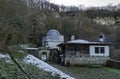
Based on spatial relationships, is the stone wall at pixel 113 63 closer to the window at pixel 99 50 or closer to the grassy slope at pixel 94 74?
the window at pixel 99 50

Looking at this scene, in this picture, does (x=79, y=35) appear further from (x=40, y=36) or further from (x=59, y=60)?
(x=59, y=60)

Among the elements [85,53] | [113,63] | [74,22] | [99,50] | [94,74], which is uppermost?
[74,22]

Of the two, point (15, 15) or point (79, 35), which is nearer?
point (15, 15)

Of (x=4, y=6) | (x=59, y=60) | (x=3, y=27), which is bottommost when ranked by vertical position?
(x=59, y=60)

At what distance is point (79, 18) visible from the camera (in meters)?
60.5

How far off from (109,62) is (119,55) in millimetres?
3237

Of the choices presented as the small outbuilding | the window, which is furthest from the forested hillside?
the window

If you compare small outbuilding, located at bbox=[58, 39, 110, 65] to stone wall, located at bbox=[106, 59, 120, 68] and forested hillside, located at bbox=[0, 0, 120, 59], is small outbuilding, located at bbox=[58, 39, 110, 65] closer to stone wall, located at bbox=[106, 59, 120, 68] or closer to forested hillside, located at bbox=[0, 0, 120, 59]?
stone wall, located at bbox=[106, 59, 120, 68]

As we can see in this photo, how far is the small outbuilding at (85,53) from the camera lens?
34375 millimetres

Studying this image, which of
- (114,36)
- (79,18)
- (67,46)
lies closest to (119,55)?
(67,46)

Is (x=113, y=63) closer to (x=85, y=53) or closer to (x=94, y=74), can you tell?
(x=85, y=53)

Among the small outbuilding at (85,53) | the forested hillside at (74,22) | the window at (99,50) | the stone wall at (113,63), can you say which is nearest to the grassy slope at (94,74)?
the stone wall at (113,63)

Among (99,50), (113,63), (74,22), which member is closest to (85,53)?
(99,50)

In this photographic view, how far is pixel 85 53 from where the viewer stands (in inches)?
1390
